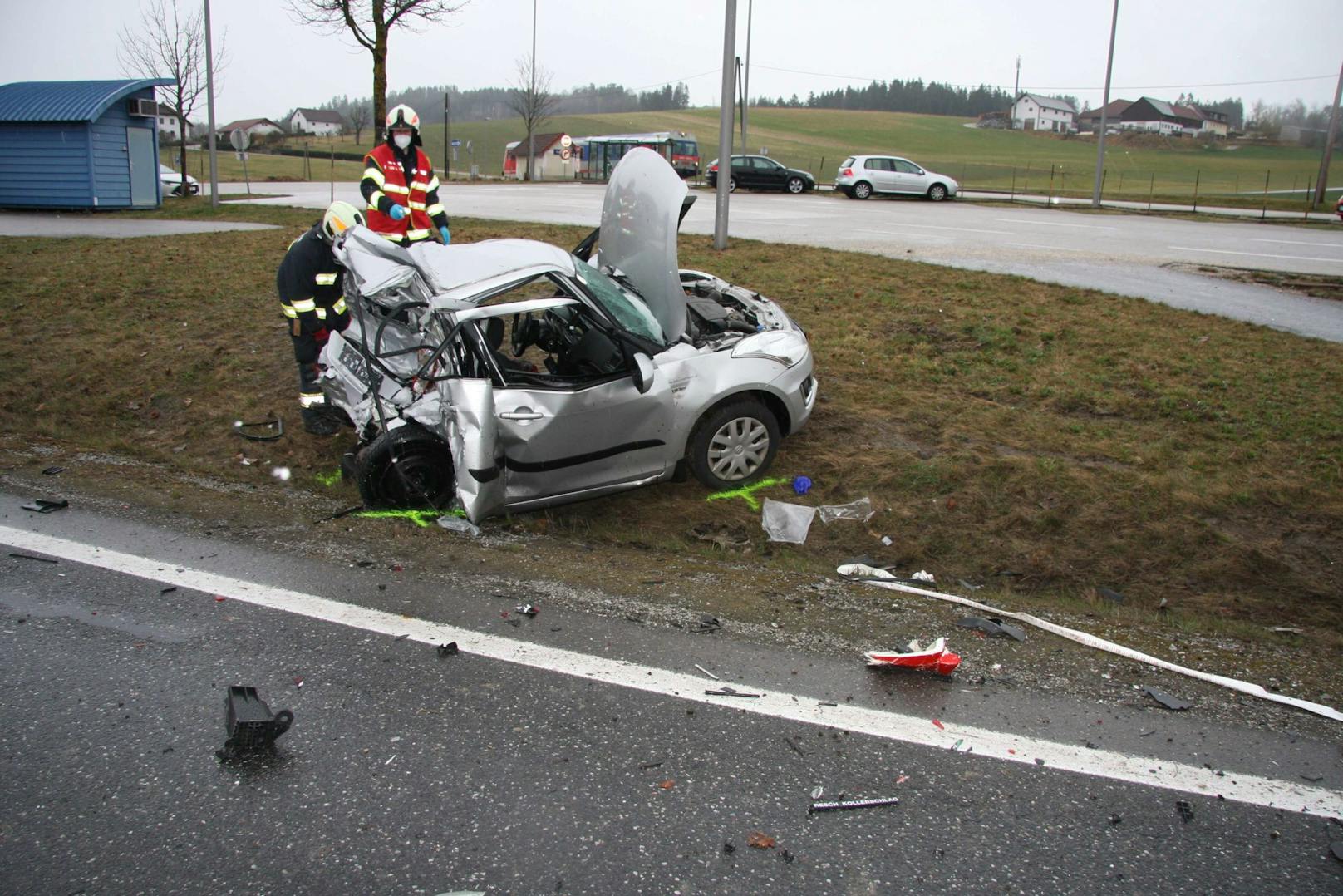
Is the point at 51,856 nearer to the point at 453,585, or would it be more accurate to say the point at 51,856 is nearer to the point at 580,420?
the point at 453,585

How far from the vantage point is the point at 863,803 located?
2910 millimetres

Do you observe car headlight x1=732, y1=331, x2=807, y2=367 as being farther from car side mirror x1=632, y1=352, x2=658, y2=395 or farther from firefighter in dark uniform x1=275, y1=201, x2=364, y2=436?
firefighter in dark uniform x1=275, y1=201, x2=364, y2=436

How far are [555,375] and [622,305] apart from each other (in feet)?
2.13

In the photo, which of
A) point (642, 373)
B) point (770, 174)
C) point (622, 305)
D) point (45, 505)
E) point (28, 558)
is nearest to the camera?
point (28, 558)

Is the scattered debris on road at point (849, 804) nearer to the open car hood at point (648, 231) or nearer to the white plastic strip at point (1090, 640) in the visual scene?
the white plastic strip at point (1090, 640)

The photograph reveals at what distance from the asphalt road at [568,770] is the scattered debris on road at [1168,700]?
0.25 feet

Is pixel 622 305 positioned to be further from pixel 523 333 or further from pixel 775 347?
pixel 523 333

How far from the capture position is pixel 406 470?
5527mm

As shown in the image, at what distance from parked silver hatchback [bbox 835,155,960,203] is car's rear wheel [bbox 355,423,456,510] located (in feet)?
82.9

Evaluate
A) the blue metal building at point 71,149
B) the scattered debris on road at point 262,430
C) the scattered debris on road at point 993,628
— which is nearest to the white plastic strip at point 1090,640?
the scattered debris on road at point 993,628

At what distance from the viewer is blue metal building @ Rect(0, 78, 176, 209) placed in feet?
66.0

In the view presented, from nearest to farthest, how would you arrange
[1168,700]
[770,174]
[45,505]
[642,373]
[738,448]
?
[1168,700] → [642,373] → [45,505] → [738,448] → [770,174]

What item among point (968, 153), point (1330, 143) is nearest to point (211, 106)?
point (1330, 143)

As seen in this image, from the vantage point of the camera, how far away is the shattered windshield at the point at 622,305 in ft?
18.6
